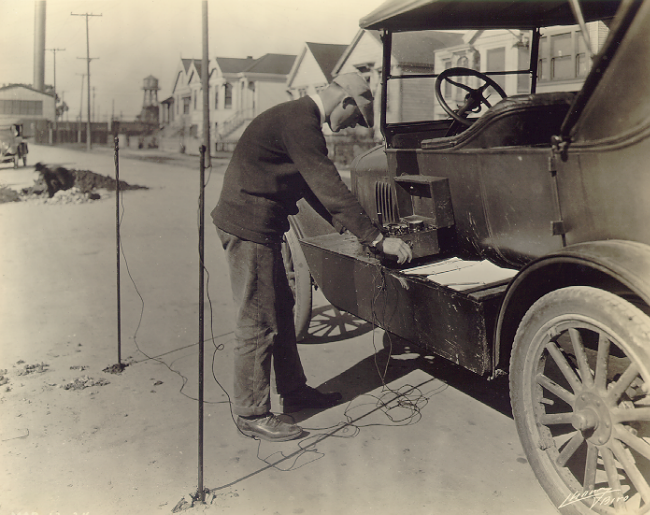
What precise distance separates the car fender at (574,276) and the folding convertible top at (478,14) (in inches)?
60.3

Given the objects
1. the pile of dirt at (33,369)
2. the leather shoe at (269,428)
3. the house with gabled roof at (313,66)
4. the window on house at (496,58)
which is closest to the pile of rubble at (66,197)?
the pile of dirt at (33,369)

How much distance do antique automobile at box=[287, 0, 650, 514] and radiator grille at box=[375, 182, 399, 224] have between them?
36 mm

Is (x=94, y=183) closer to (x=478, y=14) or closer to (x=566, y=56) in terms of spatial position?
(x=478, y=14)

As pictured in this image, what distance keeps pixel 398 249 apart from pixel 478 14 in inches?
68.1

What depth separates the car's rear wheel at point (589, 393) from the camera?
6.95 ft

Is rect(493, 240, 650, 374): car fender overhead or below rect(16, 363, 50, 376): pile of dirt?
overhead

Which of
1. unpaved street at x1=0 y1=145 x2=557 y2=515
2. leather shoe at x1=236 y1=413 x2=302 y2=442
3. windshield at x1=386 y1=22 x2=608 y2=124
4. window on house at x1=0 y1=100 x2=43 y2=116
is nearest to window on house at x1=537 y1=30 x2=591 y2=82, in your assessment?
windshield at x1=386 y1=22 x2=608 y2=124

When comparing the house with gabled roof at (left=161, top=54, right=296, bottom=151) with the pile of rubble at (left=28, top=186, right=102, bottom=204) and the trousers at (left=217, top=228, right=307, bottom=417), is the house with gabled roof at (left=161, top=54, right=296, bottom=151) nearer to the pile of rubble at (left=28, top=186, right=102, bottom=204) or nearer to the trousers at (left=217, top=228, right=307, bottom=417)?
the pile of rubble at (left=28, top=186, right=102, bottom=204)

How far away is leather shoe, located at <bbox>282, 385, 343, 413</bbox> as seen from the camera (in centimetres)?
381

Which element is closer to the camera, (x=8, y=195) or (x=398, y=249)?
(x=398, y=249)

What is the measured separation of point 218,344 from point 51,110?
179 feet

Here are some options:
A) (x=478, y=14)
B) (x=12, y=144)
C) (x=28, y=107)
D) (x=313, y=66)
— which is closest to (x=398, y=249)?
(x=478, y=14)

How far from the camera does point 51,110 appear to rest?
5303 centimetres
